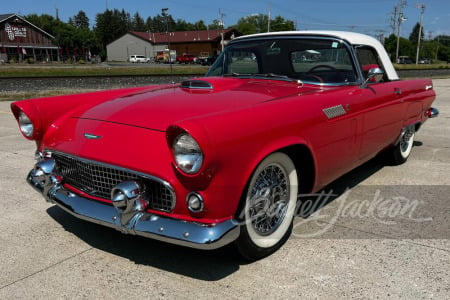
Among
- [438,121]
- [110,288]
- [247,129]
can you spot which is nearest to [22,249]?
[110,288]

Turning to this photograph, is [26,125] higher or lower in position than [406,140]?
higher

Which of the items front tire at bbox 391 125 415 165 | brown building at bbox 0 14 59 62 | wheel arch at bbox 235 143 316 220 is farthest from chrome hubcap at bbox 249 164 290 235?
brown building at bbox 0 14 59 62

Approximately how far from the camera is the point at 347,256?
270 cm

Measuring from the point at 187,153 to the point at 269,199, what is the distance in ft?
2.47

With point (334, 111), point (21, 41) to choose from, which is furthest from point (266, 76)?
point (21, 41)

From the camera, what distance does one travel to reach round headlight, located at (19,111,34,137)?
3.12 metres

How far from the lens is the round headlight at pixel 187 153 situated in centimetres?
217

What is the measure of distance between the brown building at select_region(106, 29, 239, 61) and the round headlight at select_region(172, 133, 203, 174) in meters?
61.8

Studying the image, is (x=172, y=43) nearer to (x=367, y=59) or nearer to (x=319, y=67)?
(x=367, y=59)

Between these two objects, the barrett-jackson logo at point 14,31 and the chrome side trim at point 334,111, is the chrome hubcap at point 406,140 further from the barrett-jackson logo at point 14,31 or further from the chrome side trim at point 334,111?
the barrett-jackson logo at point 14,31

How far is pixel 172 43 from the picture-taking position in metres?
72.4

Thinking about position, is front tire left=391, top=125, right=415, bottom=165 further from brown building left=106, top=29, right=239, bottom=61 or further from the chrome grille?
brown building left=106, top=29, right=239, bottom=61

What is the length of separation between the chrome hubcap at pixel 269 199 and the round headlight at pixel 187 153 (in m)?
0.48

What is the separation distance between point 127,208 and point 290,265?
1.05m
